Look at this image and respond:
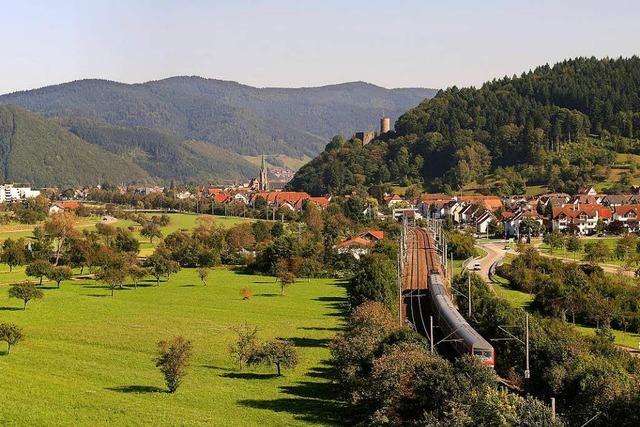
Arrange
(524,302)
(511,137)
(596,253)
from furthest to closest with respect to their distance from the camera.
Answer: (511,137) → (596,253) → (524,302)

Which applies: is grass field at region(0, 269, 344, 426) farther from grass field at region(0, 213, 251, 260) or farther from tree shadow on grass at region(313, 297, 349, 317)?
grass field at region(0, 213, 251, 260)

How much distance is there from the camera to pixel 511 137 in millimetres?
146625

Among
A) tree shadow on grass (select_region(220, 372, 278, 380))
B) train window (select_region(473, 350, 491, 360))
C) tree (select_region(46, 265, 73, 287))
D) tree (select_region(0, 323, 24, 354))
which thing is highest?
tree (select_region(46, 265, 73, 287))

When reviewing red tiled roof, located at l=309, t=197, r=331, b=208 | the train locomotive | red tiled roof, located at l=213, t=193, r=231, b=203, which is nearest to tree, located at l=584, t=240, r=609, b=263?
the train locomotive

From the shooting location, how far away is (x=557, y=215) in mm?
99750

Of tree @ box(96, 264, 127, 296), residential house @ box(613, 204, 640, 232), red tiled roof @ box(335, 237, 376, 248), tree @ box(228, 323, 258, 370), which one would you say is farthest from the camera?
residential house @ box(613, 204, 640, 232)

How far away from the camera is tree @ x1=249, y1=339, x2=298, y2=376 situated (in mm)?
34531

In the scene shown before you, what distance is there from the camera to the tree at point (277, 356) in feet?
113

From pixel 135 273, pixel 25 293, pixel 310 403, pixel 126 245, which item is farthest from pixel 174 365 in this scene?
pixel 126 245

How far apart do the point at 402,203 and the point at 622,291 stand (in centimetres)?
7999

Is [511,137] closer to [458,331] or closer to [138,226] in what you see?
[138,226]

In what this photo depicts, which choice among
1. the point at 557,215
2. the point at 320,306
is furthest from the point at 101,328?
the point at 557,215

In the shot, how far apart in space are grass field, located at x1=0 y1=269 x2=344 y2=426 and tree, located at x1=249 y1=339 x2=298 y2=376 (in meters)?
0.60

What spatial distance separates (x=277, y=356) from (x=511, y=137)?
119m
